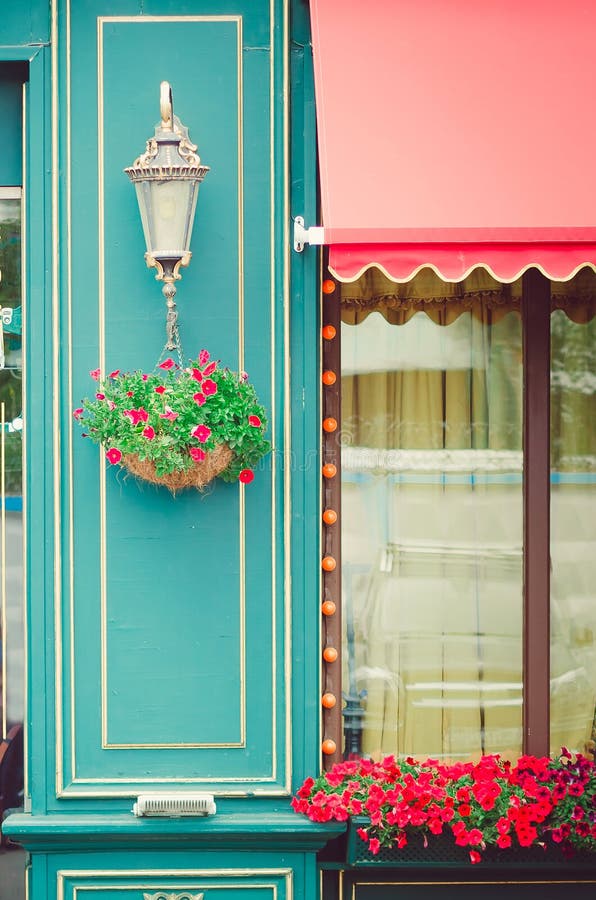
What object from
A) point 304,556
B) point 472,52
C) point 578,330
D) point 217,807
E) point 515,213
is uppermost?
point 472,52

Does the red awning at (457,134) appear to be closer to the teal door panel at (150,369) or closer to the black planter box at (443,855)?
the teal door panel at (150,369)

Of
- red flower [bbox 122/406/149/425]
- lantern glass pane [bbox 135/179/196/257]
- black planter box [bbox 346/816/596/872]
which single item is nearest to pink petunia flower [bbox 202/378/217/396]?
red flower [bbox 122/406/149/425]

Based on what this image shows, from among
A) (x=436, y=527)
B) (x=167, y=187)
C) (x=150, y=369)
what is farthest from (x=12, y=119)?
(x=436, y=527)

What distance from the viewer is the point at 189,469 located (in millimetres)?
4551

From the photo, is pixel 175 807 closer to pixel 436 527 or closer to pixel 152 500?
pixel 152 500

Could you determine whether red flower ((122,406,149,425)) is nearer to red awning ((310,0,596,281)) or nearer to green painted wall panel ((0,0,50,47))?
red awning ((310,0,596,281))

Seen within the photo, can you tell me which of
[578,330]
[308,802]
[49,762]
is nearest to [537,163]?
[578,330]

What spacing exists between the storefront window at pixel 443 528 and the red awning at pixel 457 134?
872 millimetres

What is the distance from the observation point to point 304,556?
16.2 ft

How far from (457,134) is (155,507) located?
200cm

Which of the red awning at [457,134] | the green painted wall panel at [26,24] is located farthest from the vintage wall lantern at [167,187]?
the green painted wall panel at [26,24]

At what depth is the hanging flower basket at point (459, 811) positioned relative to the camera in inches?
186

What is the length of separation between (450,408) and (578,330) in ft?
2.34

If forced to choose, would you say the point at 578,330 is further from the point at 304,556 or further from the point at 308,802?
the point at 308,802
